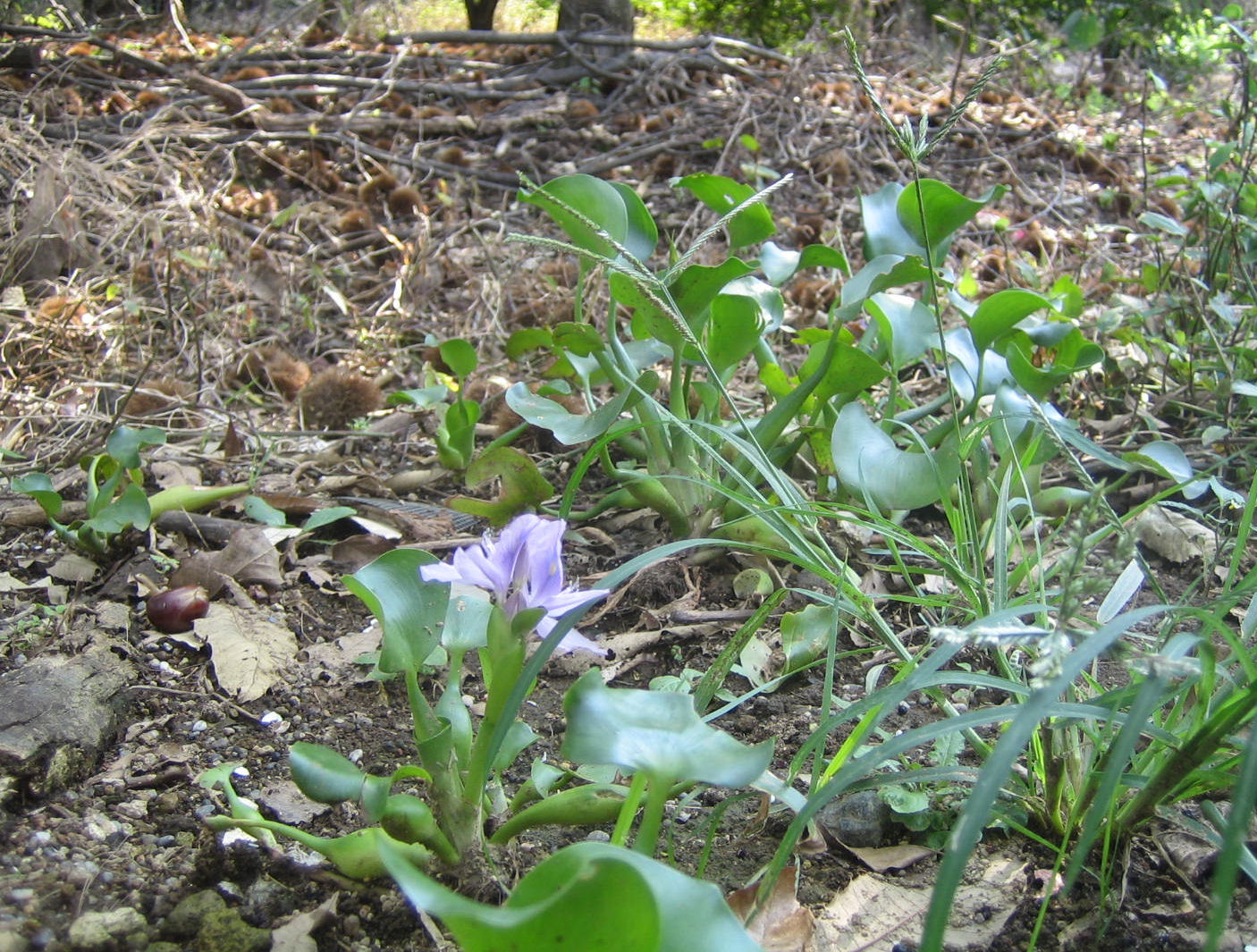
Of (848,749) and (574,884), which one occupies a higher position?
(574,884)

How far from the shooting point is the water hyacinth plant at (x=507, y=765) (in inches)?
21.7

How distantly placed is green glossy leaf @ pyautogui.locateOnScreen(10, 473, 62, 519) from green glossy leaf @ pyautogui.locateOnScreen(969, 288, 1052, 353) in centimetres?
126

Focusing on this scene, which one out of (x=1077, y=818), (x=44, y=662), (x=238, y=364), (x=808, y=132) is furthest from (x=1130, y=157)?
(x=44, y=662)

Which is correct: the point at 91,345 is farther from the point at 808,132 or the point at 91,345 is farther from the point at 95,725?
the point at 808,132

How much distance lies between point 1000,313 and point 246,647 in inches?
41.3

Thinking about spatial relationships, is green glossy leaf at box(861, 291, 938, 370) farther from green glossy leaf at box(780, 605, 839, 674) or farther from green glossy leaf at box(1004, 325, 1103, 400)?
green glossy leaf at box(780, 605, 839, 674)

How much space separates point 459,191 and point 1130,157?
226 centimetres

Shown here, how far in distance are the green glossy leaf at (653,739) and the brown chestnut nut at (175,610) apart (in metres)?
0.71

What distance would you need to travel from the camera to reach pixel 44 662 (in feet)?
3.41

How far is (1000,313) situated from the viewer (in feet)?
4.32

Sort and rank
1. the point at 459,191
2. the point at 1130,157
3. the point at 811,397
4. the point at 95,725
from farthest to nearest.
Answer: the point at 1130,157 < the point at 459,191 < the point at 811,397 < the point at 95,725

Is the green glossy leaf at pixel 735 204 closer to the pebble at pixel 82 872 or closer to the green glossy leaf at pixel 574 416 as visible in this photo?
the green glossy leaf at pixel 574 416

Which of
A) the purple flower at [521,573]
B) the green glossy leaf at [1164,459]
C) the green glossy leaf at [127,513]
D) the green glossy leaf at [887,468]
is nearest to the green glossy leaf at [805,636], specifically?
the green glossy leaf at [887,468]

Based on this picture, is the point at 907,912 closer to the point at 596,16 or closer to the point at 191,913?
the point at 191,913
